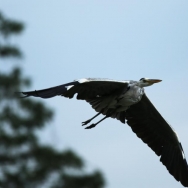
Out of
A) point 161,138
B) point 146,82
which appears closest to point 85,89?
point 146,82

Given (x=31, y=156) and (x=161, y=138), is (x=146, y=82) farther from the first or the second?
(x=31, y=156)

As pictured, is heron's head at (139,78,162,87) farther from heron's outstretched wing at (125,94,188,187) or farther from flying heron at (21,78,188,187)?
heron's outstretched wing at (125,94,188,187)

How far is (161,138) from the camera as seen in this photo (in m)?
11.4

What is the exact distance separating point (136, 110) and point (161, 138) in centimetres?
97

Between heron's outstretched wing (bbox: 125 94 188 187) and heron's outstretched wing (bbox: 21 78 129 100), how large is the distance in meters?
1.29

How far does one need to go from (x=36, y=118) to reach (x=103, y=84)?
476 centimetres

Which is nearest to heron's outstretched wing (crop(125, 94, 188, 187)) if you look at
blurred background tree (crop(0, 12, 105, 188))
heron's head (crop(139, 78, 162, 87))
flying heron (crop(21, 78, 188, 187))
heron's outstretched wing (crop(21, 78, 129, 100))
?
flying heron (crop(21, 78, 188, 187))

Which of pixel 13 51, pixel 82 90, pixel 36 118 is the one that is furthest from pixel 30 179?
pixel 82 90

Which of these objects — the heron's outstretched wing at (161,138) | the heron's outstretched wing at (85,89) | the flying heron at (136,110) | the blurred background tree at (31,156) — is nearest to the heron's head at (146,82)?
the flying heron at (136,110)

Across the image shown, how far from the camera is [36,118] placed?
4.72 metres

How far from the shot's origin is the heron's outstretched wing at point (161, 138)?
11039 mm

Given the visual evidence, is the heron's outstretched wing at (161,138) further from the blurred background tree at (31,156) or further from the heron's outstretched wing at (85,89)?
the blurred background tree at (31,156)

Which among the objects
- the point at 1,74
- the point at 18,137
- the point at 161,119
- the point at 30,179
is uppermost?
the point at 161,119

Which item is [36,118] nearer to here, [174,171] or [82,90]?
[82,90]
